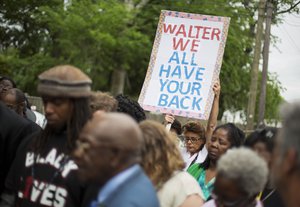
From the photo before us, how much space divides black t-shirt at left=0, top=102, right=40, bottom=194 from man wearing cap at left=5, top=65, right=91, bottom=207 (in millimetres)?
439

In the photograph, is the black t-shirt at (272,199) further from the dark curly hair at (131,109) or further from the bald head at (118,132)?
the bald head at (118,132)

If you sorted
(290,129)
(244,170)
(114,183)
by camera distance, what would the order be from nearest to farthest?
(290,129) < (114,183) < (244,170)

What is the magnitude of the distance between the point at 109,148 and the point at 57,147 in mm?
981

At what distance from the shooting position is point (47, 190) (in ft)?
11.9

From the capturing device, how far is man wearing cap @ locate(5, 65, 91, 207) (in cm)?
360

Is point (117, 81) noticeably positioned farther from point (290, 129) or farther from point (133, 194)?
point (290, 129)

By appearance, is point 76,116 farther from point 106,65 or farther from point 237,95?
point 237,95

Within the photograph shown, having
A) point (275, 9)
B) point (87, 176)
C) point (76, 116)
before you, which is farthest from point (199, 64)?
point (275, 9)

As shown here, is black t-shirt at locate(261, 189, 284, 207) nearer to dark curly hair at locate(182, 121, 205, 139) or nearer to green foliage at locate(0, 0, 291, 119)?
dark curly hair at locate(182, 121, 205, 139)

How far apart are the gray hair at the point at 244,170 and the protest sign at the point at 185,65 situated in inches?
154

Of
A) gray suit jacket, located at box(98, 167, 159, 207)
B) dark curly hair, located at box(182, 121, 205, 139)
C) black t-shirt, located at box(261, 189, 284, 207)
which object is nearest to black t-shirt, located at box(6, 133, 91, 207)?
gray suit jacket, located at box(98, 167, 159, 207)

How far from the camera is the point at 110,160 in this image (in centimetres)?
283

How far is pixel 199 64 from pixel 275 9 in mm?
13534

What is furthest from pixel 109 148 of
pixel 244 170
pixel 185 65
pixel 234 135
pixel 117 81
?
pixel 117 81
